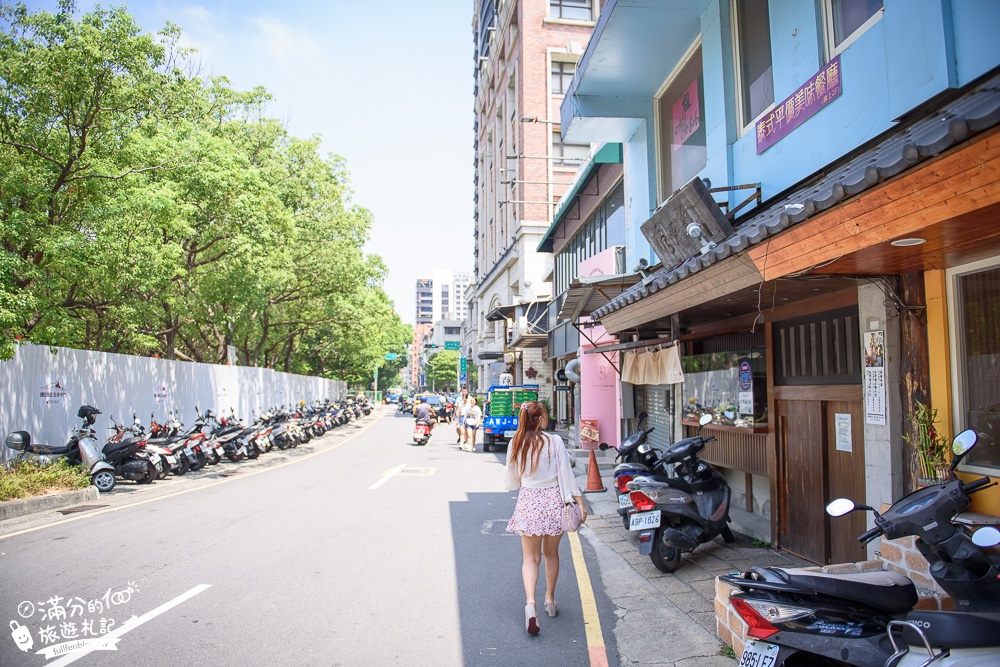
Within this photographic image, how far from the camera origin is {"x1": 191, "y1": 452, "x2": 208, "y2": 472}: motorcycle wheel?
14.0m

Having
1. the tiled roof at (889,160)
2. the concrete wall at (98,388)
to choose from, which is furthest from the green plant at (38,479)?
the tiled roof at (889,160)

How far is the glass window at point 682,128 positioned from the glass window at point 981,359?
18.5 feet

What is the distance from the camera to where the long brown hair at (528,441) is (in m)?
5.02

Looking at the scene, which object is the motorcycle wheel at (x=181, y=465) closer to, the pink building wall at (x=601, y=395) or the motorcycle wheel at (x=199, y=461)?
the motorcycle wheel at (x=199, y=461)

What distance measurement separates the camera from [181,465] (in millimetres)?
13484

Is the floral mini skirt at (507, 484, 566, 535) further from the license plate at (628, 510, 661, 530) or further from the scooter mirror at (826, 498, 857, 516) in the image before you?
the scooter mirror at (826, 498, 857, 516)

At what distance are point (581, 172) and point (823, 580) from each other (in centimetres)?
1735

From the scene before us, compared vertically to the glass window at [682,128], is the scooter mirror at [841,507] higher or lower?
lower

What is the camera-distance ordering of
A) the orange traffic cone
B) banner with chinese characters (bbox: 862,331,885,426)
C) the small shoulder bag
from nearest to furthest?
the small shoulder bag → banner with chinese characters (bbox: 862,331,885,426) → the orange traffic cone

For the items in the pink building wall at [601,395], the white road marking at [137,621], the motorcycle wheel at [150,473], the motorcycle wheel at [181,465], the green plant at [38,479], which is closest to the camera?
the white road marking at [137,621]

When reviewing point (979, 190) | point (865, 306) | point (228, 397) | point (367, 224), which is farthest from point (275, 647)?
point (367, 224)

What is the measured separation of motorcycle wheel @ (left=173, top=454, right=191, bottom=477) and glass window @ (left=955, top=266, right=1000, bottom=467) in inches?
537

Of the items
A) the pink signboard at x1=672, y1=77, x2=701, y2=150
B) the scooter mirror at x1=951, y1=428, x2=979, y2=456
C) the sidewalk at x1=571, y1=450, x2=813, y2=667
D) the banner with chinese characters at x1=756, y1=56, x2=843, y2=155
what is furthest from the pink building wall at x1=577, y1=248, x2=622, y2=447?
the scooter mirror at x1=951, y1=428, x2=979, y2=456

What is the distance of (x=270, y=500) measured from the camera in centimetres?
1052
